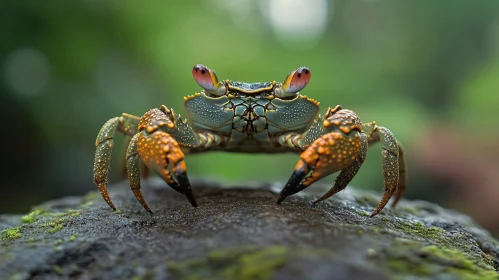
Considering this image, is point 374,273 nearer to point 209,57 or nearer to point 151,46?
point 151,46

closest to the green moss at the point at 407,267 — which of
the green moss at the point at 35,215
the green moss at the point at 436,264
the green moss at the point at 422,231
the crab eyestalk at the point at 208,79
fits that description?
the green moss at the point at 436,264

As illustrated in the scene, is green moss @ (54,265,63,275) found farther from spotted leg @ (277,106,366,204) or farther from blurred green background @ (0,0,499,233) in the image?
blurred green background @ (0,0,499,233)

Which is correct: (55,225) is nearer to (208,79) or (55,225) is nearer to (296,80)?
(208,79)

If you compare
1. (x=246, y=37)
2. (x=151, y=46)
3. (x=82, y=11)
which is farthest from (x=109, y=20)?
(x=246, y=37)

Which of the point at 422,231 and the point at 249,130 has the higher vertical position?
the point at 249,130

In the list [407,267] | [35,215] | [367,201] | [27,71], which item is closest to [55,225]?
[35,215]

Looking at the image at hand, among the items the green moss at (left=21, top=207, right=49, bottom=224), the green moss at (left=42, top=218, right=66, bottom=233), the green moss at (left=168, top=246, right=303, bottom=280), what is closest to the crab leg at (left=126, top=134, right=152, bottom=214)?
the green moss at (left=42, top=218, right=66, bottom=233)
